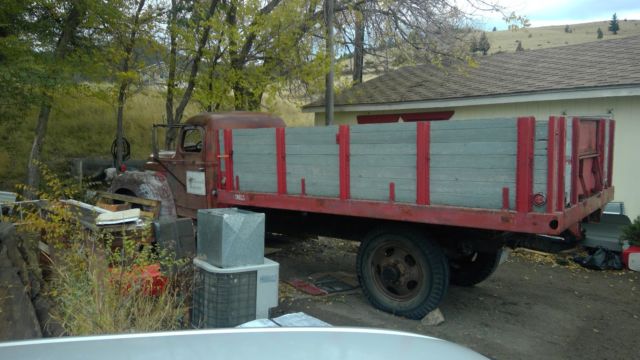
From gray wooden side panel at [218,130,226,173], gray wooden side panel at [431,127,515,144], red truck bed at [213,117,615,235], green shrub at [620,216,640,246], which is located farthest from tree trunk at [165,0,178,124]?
green shrub at [620,216,640,246]

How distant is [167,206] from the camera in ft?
25.4

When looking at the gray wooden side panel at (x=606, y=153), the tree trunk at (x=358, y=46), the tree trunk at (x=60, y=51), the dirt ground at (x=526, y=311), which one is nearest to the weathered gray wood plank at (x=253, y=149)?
the dirt ground at (x=526, y=311)

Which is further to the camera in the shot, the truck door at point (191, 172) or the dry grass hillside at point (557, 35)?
the dry grass hillside at point (557, 35)

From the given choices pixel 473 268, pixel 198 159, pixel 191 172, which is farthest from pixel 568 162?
pixel 191 172

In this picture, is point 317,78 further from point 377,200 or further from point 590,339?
point 590,339

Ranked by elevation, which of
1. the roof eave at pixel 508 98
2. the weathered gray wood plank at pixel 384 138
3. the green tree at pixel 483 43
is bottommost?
the weathered gray wood plank at pixel 384 138

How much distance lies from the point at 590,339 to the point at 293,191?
11.0 feet

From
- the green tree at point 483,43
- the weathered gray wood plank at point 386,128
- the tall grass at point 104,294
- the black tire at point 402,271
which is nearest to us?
the tall grass at point 104,294

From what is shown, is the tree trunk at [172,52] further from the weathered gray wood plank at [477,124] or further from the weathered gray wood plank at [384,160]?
the weathered gray wood plank at [477,124]

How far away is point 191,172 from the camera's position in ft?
24.2

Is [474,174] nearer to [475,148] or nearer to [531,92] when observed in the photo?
[475,148]

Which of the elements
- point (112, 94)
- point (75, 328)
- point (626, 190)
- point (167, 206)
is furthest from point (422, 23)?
point (75, 328)

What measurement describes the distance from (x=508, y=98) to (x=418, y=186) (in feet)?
19.5

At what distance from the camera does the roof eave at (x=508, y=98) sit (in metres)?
8.45
